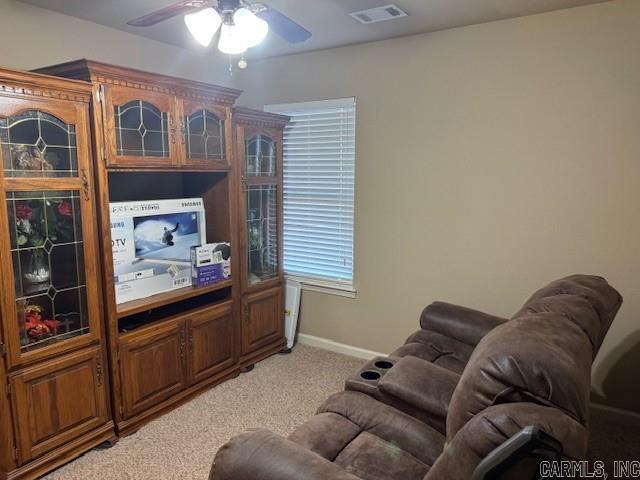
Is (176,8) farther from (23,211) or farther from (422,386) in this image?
(422,386)

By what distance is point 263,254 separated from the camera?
378 centimetres

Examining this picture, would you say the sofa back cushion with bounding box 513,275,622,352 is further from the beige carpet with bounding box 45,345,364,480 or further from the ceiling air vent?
the ceiling air vent

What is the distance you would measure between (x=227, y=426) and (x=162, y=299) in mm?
899

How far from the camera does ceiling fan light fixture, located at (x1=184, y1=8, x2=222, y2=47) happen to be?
6.28ft

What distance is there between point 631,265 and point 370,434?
78.0 inches

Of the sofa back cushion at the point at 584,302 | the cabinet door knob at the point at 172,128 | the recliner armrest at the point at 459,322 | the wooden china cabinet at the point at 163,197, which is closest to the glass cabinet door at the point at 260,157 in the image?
the wooden china cabinet at the point at 163,197

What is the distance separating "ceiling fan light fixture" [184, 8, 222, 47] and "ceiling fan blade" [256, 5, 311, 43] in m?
0.19

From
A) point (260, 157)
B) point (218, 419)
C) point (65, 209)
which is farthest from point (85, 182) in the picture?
point (218, 419)

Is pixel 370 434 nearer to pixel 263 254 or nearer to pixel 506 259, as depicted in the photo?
pixel 506 259

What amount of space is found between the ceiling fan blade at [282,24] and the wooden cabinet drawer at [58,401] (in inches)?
77.5

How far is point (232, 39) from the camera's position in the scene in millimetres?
1979

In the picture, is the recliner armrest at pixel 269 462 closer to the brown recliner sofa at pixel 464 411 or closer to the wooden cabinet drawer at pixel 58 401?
the brown recliner sofa at pixel 464 411

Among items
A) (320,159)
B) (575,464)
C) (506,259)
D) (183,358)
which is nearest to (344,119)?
(320,159)

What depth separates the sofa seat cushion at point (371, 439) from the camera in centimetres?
170
